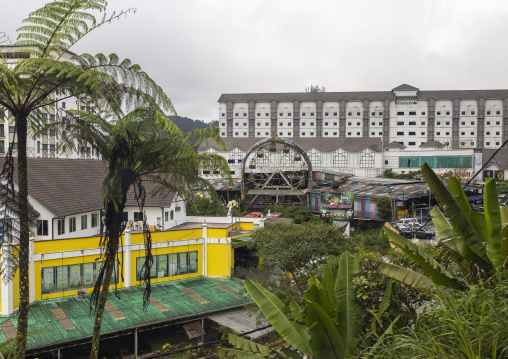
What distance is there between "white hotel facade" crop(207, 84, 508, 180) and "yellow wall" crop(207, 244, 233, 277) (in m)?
57.6

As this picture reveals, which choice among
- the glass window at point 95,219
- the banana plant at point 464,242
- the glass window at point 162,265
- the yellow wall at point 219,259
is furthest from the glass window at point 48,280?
the banana plant at point 464,242

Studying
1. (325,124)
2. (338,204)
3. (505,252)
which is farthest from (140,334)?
(325,124)

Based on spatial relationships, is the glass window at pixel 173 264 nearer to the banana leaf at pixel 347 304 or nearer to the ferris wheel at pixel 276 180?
the banana leaf at pixel 347 304

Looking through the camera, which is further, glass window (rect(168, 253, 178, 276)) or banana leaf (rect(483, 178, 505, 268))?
glass window (rect(168, 253, 178, 276))

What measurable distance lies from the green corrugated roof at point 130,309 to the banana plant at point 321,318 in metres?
8.16

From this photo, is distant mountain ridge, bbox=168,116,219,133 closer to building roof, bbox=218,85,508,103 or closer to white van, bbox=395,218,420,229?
building roof, bbox=218,85,508,103

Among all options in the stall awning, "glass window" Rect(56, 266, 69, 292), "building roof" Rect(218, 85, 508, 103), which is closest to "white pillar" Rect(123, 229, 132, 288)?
"glass window" Rect(56, 266, 69, 292)

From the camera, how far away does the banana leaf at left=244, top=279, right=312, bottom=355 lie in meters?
6.80

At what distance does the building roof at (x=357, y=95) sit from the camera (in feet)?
271

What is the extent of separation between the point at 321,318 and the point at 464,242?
9.92 feet

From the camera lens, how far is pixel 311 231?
15.6 meters

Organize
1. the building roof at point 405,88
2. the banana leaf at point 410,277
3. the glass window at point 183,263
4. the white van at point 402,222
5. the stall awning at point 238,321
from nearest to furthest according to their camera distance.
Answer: the banana leaf at point 410,277
the stall awning at point 238,321
the glass window at point 183,263
the white van at point 402,222
the building roof at point 405,88

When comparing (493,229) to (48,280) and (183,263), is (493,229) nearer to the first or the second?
(183,263)

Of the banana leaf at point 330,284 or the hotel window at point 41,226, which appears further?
the hotel window at point 41,226
